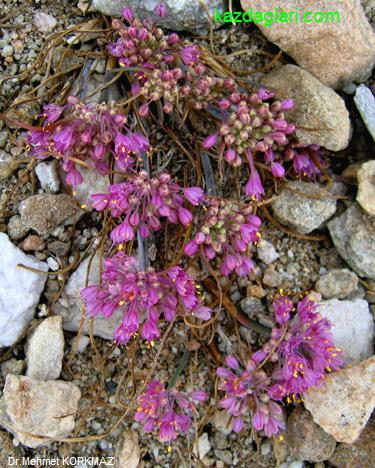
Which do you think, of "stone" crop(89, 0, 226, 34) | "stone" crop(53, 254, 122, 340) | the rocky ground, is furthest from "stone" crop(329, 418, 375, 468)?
"stone" crop(89, 0, 226, 34)

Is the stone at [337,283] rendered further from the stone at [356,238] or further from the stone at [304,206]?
the stone at [304,206]

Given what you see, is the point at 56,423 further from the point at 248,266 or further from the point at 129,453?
the point at 248,266

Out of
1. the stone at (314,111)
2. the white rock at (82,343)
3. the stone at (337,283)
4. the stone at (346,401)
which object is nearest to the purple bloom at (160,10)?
the stone at (314,111)

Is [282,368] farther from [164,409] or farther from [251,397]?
[164,409]

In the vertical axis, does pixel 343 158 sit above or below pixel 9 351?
above

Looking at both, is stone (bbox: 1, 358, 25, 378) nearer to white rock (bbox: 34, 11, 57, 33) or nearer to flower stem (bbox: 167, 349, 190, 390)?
flower stem (bbox: 167, 349, 190, 390)

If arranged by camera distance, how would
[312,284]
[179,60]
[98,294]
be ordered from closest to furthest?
1. [98,294]
2. [179,60]
3. [312,284]

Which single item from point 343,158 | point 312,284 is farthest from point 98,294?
point 343,158

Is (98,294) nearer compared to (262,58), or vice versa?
(98,294)
